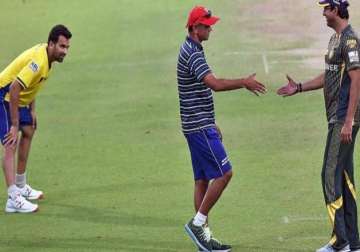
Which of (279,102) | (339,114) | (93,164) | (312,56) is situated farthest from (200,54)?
(312,56)

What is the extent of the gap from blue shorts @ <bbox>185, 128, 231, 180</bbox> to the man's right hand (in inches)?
97.3

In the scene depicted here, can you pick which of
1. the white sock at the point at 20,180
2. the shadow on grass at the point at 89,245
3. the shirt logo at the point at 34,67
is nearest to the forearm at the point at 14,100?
the shirt logo at the point at 34,67

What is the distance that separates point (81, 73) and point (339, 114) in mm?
10053

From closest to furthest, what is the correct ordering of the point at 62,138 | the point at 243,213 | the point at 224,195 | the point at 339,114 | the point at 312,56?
the point at 339,114, the point at 243,213, the point at 224,195, the point at 62,138, the point at 312,56

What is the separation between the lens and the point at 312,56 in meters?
18.9

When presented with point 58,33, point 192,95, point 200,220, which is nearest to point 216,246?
point 200,220

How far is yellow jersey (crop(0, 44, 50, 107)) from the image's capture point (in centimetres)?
1160

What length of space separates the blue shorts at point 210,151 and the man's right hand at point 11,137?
2.47 m

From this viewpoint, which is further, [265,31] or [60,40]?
[265,31]

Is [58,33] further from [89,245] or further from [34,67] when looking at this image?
[89,245]

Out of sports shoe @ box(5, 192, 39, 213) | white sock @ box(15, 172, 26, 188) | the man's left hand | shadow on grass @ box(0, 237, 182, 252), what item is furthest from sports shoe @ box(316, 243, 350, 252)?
white sock @ box(15, 172, 26, 188)

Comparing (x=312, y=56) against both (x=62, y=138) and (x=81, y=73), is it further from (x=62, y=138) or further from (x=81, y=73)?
(x=62, y=138)

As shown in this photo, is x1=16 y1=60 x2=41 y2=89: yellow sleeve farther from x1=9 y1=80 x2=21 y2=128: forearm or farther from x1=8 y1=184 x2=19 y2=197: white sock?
x1=8 y1=184 x2=19 y2=197: white sock

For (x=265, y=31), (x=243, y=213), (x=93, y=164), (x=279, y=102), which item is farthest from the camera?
(x=265, y=31)
